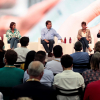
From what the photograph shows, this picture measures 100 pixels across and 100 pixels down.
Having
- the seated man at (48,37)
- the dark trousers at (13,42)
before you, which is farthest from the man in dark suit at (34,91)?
the dark trousers at (13,42)

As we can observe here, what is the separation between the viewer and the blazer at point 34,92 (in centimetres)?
156

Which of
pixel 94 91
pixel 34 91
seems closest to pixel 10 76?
pixel 34 91

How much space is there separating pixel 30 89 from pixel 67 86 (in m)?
0.67

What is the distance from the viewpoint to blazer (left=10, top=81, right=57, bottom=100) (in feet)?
5.11

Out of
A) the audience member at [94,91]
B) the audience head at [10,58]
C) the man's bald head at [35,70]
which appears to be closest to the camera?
the man's bald head at [35,70]

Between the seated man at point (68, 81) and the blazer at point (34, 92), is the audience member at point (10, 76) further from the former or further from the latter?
the blazer at point (34, 92)

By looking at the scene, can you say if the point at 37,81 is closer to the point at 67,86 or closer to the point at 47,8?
the point at 67,86

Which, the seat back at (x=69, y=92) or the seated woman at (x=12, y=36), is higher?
the seated woman at (x=12, y=36)

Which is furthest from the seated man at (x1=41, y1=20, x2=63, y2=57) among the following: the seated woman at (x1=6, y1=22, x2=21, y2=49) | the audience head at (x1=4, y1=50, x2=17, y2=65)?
the audience head at (x1=4, y1=50, x2=17, y2=65)

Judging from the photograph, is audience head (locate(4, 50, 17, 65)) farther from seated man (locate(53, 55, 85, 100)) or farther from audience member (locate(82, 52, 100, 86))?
audience member (locate(82, 52, 100, 86))

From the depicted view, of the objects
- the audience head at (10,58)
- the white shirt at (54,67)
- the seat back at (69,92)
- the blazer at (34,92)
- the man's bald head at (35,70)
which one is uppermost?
the audience head at (10,58)

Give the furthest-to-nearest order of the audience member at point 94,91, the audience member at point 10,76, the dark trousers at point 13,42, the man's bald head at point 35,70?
the dark trousers at point 13,42
the audience member at point 10,76
the audience member at point 94,91
the man's bald head at point 35,70

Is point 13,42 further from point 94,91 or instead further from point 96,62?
point 94,91

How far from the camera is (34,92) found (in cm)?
156
